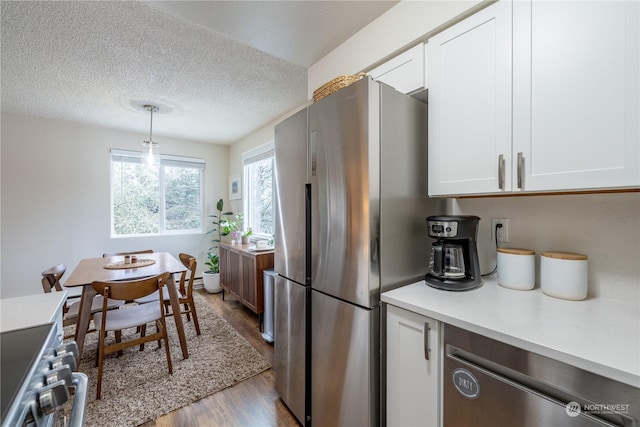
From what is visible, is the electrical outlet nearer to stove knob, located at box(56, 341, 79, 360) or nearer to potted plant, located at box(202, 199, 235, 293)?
stove knob, located at box(56, 341, 79, 360)

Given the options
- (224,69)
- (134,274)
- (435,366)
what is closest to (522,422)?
(435,366)

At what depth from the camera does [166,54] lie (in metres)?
2.06

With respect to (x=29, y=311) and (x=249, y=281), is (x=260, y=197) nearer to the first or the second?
(x=249, y=281)

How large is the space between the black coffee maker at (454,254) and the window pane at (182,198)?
14.4 ft

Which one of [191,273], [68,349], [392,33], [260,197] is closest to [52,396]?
[68,349]

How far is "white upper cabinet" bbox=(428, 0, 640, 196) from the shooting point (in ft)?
2.86

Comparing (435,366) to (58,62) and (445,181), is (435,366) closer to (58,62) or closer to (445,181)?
(445,181)

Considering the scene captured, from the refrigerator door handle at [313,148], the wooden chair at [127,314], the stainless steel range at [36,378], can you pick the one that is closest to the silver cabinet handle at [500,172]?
the refrigerator door handle at [313,148]

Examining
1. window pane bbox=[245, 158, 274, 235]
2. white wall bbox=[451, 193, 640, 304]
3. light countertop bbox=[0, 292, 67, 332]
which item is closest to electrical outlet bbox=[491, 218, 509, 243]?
white wall bbox=[451, 193, 640, 304]

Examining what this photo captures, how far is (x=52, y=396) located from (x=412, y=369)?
1108mm

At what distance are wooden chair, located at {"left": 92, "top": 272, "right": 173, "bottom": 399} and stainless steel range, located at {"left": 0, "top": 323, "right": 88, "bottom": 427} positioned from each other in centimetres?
117

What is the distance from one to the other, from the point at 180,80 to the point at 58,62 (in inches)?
35.0

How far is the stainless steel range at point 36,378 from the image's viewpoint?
1.64 ft

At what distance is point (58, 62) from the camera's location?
214 centimetres
